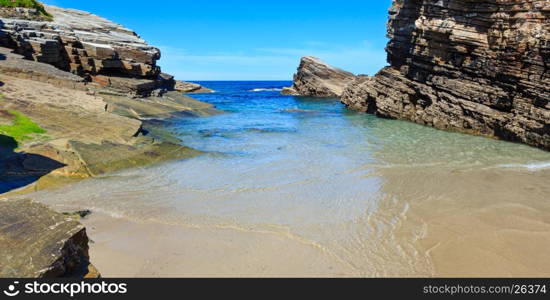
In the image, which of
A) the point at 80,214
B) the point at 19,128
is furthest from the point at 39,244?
the point at 19,128

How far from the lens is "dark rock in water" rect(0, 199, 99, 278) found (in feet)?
11.9

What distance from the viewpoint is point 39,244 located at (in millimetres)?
3906

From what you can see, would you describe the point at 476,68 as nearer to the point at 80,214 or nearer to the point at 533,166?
the point at 533,166

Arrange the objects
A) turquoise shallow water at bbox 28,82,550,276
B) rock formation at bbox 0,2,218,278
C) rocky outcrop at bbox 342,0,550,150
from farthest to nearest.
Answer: rocky outcrop at bbox 342,0,550,150, turquoise shallow water at bbox 28,82,550,276, rock formation at bbox 0,2,218,278

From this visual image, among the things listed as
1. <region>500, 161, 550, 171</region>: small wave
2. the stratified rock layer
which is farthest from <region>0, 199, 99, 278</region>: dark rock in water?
the stratified rock layer

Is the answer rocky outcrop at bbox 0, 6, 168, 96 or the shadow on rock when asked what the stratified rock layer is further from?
the shadow on rock

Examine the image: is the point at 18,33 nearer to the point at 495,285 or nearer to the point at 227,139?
the point at 227,139

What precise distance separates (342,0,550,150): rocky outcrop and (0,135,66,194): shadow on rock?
1985 centimetres

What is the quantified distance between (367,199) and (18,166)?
9.06 meters

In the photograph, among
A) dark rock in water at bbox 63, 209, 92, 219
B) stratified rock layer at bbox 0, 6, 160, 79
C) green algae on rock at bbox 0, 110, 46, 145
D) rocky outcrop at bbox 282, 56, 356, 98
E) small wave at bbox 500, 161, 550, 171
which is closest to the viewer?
dark rock in water at bbox 63, 209, 92, 219

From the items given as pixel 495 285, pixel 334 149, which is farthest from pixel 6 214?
pixel 334 149

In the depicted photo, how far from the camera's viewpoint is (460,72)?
22.3 metres

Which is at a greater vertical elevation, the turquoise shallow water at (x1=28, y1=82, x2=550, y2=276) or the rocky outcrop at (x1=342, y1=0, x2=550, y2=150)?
the rocky outcrop at (x1=342, y1=0, x2=550, y2=150)

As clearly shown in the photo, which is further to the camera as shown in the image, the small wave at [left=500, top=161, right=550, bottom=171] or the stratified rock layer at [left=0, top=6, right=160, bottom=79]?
the stratified rock layer at [left=0, top=6, right=160, bottom=79]
